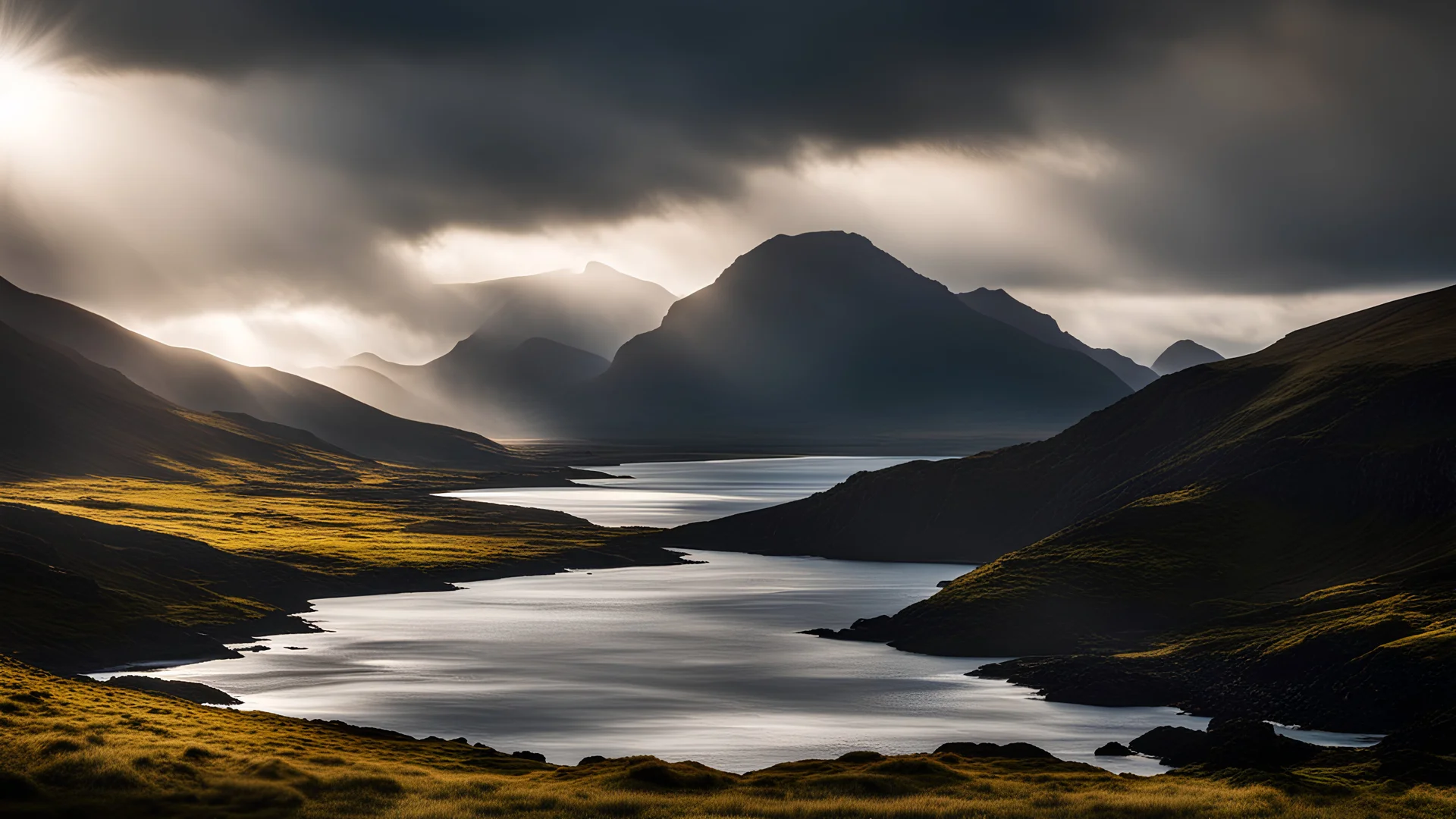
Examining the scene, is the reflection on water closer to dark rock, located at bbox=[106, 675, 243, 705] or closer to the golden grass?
dark rock, located at bbox=[106, 675, 243, 705]

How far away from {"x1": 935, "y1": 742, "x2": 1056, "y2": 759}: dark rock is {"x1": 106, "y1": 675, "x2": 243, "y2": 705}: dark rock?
229 ft

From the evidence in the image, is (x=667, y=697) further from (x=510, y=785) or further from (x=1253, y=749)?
(x=510, y=785)

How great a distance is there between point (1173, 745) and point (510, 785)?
60156 millimetres

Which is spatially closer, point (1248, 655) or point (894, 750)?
point (894, 750)

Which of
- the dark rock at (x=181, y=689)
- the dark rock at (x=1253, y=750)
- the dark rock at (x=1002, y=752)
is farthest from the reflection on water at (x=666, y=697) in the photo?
the dark rock at (x=1253, y=750)

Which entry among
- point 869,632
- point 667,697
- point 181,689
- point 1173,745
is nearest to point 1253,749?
point 1173,745

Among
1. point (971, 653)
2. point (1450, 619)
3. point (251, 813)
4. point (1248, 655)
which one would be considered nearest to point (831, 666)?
point (971, 653)

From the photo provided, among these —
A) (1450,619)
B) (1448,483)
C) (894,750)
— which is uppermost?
(1448,483)

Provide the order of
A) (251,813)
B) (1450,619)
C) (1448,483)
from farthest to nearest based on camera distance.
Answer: (1448,483)
(1450,619)
(251,813)

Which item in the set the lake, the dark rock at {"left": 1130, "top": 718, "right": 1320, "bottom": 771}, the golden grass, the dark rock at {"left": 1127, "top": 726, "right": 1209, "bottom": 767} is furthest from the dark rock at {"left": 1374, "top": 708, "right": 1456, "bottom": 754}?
the lake

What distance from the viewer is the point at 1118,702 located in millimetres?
141750

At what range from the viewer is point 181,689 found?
130 meters

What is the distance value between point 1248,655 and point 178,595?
139219 mm

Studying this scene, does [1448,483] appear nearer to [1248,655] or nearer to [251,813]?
[1248,655]
